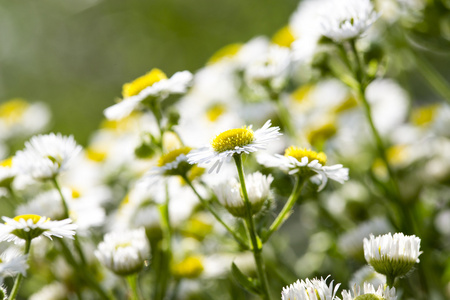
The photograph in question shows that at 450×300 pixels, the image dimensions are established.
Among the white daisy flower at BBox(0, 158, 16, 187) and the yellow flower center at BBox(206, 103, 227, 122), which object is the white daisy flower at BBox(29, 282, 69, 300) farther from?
the yellow flower center at BBox(206, 103, 227, 122)

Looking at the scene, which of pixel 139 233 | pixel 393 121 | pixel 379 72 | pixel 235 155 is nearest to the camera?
pixel 235 155

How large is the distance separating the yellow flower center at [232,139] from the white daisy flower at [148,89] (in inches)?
5.9

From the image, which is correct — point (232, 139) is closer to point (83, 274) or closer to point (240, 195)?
point (240, 195)

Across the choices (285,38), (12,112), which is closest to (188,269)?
(285,38)

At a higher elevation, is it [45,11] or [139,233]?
[45,11]

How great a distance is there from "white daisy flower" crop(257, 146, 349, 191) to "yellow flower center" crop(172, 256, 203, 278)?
0.29m

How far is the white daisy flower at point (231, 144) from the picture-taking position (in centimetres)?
62

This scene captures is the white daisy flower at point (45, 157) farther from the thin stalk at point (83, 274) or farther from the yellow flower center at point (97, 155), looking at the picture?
the yellow flower center at point (97, 155)

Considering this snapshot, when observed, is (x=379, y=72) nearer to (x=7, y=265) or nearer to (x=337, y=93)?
(x=337, y=93)

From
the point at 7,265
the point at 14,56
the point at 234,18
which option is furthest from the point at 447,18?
the point at 14,56

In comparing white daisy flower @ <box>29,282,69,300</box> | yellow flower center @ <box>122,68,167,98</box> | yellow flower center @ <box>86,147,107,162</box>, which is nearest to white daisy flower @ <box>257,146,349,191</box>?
yellow flower center @ <box>122,68,167,98</box>

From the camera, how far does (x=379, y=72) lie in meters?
0.89

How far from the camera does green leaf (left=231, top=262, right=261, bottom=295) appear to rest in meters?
0.60

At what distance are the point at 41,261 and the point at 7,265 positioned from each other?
50 centimetres
